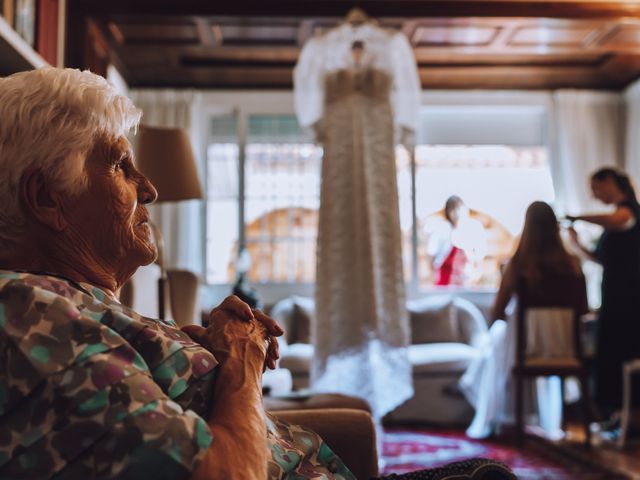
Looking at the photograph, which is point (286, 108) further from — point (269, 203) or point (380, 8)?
point (380, 8)

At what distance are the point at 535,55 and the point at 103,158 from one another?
5.51m

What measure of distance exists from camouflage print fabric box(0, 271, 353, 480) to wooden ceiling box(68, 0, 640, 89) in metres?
3.56

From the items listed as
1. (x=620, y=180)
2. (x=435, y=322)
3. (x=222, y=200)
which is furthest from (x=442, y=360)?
(x=222, y=200)

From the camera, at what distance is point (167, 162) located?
9.61ft

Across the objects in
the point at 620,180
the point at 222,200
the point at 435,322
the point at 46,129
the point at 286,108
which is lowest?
the point at 435,322

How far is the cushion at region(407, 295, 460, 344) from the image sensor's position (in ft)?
18.4

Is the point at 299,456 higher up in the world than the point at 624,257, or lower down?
lower down

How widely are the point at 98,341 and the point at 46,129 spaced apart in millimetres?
341

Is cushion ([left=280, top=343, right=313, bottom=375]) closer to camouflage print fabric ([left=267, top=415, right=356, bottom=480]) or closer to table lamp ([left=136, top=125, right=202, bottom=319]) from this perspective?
table lamp ([left=136, top=125, right=202, bottom=319])

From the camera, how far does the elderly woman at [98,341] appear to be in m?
0.81

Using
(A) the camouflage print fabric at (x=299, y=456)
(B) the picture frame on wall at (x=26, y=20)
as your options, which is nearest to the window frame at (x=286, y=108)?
(B) the picture frame on wall at (x=26, y=20)

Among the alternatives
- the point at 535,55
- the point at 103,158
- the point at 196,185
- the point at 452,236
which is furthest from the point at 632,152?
the point at 103,158

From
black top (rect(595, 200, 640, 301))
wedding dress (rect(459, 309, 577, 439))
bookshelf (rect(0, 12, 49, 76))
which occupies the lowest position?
wedding dress (rect(459, 309, 577, 439))

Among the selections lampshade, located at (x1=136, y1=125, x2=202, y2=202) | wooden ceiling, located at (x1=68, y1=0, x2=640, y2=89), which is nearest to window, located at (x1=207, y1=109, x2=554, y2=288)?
wooden ceiling, located at (x1=68, y1=0, x2=640, y2=89)
